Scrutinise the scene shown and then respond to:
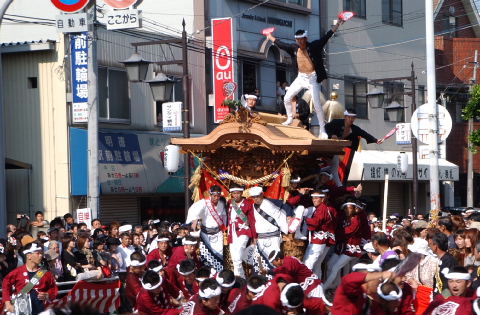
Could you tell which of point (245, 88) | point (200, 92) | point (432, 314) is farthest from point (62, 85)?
point (432, 314)

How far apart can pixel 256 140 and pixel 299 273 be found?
3104 mm

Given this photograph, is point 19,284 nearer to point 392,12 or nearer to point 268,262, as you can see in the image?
point 268,262

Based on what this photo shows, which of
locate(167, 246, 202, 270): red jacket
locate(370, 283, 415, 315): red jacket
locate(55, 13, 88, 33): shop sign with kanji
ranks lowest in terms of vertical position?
locate(167, 246, 202, 270): red jacket

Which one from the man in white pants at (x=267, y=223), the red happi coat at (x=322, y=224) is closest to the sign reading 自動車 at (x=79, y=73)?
the man in white pants at (x=267, y=223)

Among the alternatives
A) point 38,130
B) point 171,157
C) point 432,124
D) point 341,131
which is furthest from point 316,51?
point 38,130

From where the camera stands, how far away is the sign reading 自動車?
2195cm

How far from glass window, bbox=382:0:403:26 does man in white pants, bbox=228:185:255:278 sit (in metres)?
25.7

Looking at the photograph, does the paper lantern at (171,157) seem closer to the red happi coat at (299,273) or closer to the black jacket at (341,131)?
the black jacket at (341,131)

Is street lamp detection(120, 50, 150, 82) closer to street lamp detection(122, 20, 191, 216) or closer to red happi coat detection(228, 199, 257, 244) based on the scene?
street lamp detection(122, 20, 191, 216)

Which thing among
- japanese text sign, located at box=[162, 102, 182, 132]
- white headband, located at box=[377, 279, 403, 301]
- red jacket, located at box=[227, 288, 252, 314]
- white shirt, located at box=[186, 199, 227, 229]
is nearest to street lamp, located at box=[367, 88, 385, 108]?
japanese text sign, located at box=[162, 102, 182, 132]

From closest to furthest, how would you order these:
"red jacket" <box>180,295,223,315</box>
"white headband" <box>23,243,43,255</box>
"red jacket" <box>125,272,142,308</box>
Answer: "red jacket" <box>180,295,223,315</box> < "white headband" <box>23,243,43,255</box> < "red jacket" <box>125,272,142,308</box>

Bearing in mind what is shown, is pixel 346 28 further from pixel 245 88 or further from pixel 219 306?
pixel 219 306

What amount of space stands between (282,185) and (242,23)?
17.2 metres

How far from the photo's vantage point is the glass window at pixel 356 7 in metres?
35.8
